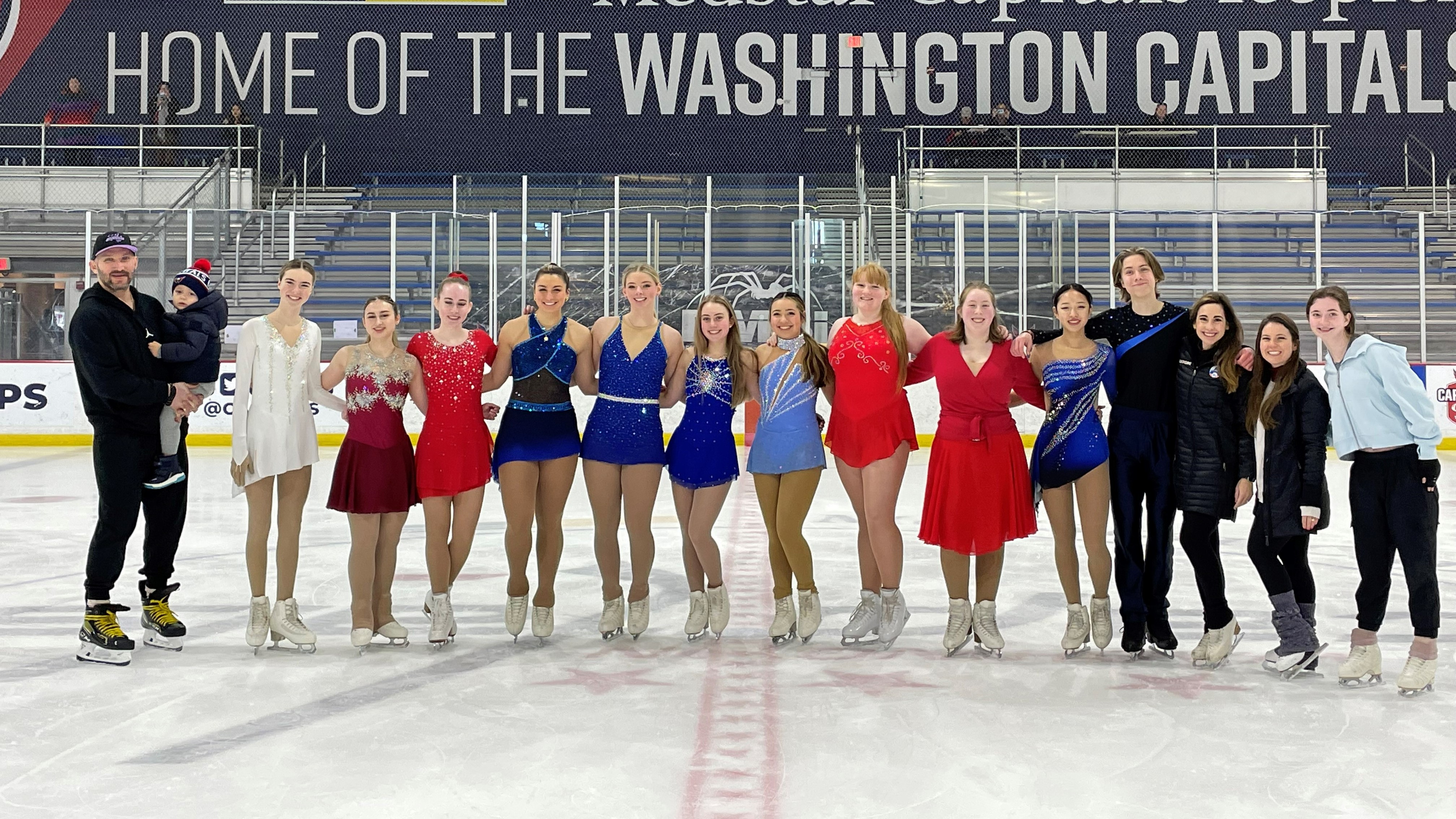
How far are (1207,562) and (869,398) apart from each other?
47.2 inches

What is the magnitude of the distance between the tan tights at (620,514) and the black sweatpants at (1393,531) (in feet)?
7.29

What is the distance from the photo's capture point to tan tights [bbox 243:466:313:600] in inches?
171

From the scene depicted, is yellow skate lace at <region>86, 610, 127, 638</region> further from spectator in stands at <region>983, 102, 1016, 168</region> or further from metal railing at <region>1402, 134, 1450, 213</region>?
metal railing at <region>1402, 134, 1450, 213</region>

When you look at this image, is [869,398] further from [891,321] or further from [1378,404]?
[1378,404]

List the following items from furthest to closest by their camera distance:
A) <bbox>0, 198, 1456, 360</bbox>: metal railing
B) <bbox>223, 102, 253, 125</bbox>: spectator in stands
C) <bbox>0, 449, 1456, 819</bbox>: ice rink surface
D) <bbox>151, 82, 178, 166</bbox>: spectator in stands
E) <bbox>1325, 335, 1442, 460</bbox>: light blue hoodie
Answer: <bbox>223, 102, 253, 125</bbox>: spectator in stands < <bbox>151, 82, 178, 166</bbox>: spectator in stands < <bbox>0, 198, 1456, 360</bbox>: metal railing < <bbox>1325, 335, 1442, 460</bbox>: light blue hoodie < <bbox>0, 449, 1456, 819</bbox>: ice rink surface

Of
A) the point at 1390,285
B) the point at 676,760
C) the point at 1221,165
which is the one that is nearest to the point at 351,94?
the point at 1221,165

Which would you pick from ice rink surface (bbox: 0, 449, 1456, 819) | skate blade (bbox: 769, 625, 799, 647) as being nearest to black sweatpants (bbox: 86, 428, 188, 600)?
ice rink surface (bbox: 0, 449, 1456, 819)

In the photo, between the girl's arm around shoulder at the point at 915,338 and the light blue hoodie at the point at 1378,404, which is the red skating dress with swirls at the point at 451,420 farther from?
the light blue hoodie at the point at 1378,404

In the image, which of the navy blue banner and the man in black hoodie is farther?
the navy blue banner

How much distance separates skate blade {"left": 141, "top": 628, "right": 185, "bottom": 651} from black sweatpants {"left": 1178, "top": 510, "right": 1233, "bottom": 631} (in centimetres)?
327

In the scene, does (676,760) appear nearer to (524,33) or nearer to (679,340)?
(679,340)

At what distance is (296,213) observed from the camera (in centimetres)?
1320

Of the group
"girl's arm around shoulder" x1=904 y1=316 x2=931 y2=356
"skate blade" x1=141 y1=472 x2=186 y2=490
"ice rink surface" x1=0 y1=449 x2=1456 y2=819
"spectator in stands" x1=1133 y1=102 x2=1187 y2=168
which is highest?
"spectator in stands" x1=1133 y1=102 x2=1187 y2=168

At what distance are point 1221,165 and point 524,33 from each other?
9521mm
